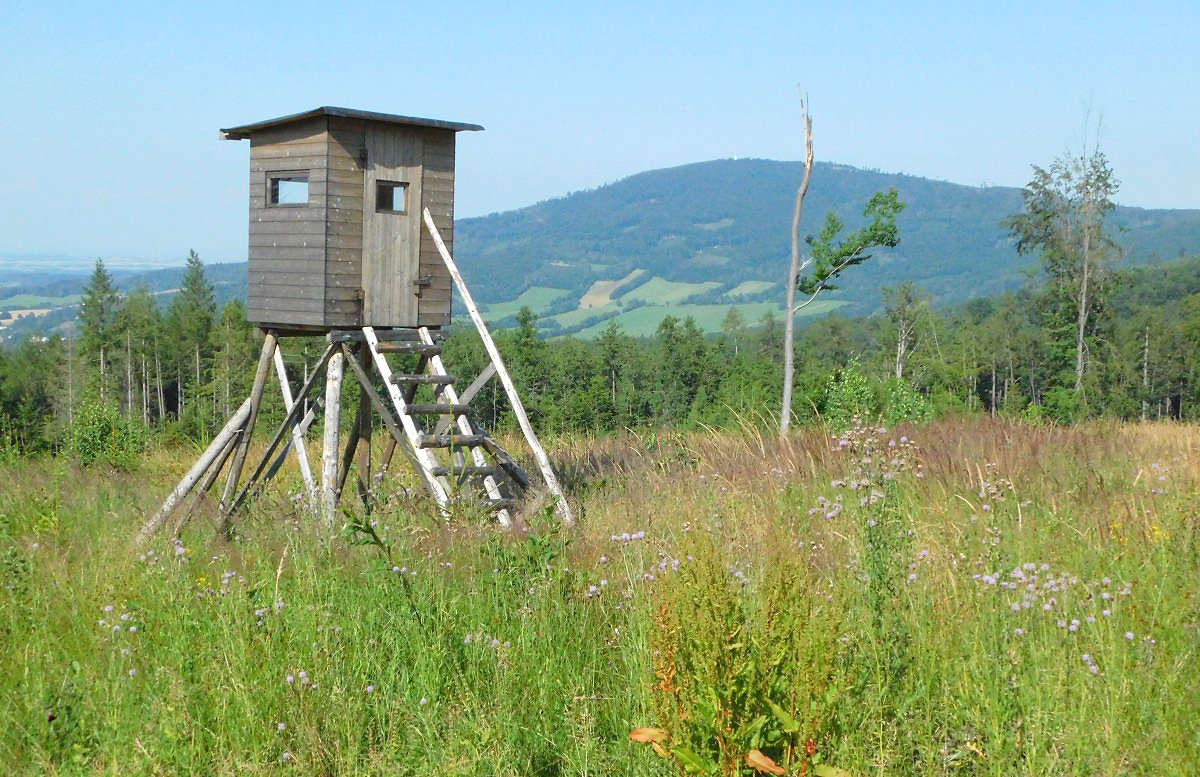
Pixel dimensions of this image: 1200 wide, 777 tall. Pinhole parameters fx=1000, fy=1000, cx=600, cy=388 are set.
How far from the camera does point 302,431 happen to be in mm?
10562

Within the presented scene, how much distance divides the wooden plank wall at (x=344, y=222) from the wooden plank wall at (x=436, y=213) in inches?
26.7

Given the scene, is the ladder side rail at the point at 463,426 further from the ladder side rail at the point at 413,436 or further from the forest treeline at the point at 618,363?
the forest treeline at the point at 618,363

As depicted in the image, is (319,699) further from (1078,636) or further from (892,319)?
(892,319)

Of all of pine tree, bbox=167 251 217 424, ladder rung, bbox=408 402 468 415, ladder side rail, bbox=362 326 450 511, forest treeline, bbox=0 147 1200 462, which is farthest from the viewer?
pine tree, bbox=167 251 217 424

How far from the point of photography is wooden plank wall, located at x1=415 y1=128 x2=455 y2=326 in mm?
10406

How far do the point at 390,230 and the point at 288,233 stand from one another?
3.36ft

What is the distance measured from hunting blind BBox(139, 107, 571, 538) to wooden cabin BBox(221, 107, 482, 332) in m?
0.01

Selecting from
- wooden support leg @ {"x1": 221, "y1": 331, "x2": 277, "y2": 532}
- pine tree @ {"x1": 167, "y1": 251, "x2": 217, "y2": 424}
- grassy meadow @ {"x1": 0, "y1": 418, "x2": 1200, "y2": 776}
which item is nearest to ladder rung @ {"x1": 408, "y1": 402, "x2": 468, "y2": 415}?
wooden support leg @ {"x1": 221, "y1": 331, "x2": 277, "y2": 532}

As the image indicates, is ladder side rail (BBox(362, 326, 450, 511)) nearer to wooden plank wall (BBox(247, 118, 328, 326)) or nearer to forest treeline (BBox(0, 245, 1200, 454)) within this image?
wooden plank wall (BBox(247, 118, 328, 326))

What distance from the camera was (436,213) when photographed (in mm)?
10500

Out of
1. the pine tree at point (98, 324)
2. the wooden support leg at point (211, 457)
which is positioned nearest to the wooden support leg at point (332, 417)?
the wooden support leg at point (211, 457)

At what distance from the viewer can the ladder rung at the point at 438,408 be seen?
30.1 ft

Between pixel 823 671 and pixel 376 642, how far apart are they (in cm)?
232

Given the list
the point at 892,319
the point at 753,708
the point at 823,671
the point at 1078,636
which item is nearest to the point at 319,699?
the point at 753,708
